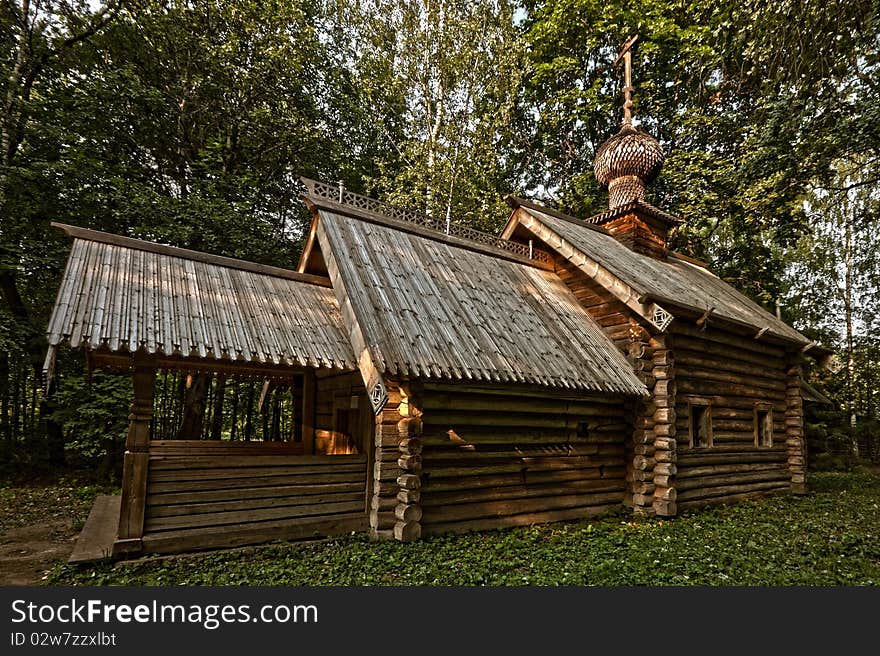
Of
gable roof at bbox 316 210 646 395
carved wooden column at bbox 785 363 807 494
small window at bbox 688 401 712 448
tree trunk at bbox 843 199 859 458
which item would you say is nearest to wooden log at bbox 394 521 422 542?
gable roof at bbox 316 210 646 395

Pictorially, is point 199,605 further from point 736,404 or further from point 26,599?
point 736,404

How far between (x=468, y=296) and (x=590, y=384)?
2955 mm

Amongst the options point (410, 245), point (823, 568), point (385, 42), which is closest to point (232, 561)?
point (410, 245)

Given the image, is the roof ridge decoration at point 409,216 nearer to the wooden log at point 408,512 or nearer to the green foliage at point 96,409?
the wooden log at point 408,512

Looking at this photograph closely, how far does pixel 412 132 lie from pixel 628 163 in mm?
10184

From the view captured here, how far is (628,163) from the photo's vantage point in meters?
15.3

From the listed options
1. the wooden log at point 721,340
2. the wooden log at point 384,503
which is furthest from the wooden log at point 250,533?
the wooden log at point 721,340

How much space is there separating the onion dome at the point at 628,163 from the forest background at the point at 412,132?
237 cm

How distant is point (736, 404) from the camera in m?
12.3

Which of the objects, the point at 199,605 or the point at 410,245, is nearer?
the point at 199,605

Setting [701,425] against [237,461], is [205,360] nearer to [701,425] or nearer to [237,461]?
[237,461]

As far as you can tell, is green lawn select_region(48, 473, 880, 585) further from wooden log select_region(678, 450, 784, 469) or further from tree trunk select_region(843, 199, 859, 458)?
tree trunk select_region(843, 199, 859, 458)

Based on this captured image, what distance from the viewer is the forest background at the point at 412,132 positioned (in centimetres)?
1023

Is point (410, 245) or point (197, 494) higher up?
point (410, 245)
